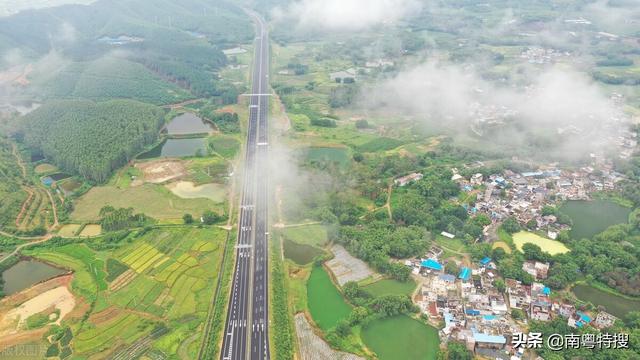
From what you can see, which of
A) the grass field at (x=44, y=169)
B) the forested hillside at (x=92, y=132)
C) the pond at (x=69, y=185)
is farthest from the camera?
the grass field at (x=44, y=169)

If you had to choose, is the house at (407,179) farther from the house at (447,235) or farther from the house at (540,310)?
the house at (540,310)

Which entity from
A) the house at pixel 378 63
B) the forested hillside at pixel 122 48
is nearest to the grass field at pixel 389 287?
the forested hillside at pixel 122 48

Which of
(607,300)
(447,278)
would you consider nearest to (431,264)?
(447,278)

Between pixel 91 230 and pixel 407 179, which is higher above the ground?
pixel 407 179

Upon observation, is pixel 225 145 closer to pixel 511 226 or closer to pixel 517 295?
pixel 511 226

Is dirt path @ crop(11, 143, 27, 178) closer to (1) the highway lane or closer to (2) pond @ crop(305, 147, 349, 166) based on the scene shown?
(1) the highway lane

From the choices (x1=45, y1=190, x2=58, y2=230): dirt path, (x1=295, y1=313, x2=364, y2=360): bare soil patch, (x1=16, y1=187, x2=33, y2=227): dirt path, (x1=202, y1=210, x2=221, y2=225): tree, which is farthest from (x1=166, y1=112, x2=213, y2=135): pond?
(x1=295, y1=313, x2=364, y2=360): bare soil patch
